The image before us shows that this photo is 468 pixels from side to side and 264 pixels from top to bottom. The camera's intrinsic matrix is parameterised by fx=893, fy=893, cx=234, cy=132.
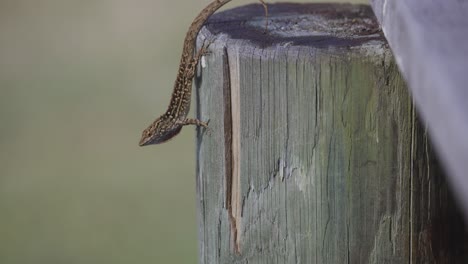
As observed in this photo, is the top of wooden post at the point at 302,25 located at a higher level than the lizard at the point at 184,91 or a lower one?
higher

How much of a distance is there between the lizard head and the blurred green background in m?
4.02

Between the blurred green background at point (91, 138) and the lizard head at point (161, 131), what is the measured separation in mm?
4020

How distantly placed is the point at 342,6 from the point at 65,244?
542 centimetres

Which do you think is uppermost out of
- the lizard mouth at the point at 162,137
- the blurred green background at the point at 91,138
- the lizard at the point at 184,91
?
the lizard at the point at 184,91

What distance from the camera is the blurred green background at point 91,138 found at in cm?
836

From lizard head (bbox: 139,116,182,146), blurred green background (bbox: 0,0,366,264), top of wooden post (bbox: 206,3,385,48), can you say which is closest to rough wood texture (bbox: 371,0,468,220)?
top of wooden post (bbox: 206,3,385,48)

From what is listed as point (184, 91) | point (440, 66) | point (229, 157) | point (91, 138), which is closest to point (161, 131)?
point (184, 91)

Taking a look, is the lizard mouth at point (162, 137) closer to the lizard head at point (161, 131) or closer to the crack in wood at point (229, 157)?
the lizard head at point (161, 131)

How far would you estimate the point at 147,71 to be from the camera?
1109 centimetres

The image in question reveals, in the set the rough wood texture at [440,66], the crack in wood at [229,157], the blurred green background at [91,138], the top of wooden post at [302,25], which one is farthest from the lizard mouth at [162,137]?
the blurred green background at [91,138]

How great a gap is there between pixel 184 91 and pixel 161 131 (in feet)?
1.37

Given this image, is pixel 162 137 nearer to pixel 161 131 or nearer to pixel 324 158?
pixel 161 131

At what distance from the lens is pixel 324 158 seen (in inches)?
96.7

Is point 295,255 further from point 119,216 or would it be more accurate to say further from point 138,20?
point 138,20
